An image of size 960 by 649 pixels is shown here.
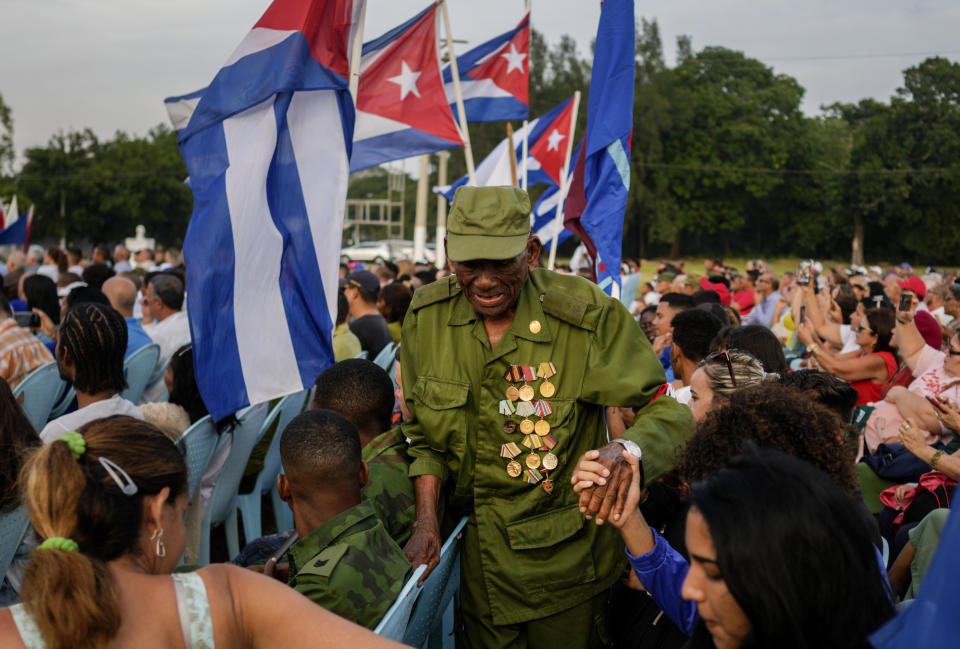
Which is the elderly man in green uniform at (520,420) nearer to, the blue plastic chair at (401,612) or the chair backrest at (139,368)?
the blue plastic chair at (401,612)

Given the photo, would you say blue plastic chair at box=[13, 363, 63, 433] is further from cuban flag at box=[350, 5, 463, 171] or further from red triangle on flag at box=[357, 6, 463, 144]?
red triangle on flag at box=[357, 6, 463, 144]

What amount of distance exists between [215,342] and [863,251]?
6090 centimetres

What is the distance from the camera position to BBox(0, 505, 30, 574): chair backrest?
9.40ft

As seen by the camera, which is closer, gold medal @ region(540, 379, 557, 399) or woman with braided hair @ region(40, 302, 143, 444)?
gold medal @ region(540, 379, 557, 399)

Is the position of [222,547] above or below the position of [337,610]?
below

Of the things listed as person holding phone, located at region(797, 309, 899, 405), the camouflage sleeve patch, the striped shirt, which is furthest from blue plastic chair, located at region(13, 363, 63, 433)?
person holding phone, located at region(797, 309, 899, 405)

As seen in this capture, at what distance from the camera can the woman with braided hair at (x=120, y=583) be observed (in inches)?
67.2

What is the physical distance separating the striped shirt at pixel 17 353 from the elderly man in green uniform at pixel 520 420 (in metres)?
3.34

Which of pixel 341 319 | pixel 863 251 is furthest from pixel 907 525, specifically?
pixel 863 251

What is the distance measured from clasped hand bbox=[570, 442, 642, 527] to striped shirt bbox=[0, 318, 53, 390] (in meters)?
4.19

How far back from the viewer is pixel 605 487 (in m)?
2.26

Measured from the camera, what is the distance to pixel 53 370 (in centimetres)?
502

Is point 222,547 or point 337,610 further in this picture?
point 222,547

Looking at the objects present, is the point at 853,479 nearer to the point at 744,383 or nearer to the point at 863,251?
the point at 744,383
